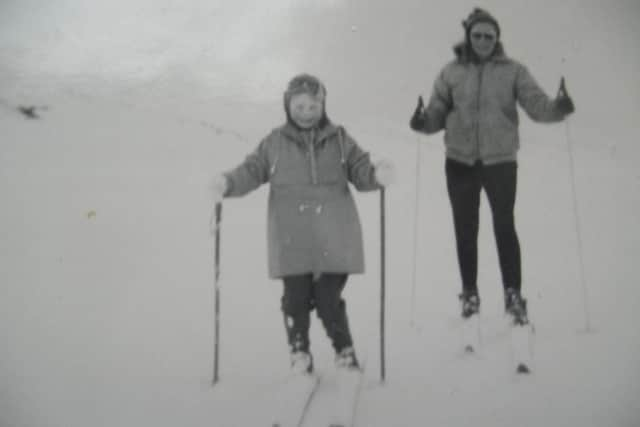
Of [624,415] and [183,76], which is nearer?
[624,415]

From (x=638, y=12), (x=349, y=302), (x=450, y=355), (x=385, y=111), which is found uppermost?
(x=638, y=12)

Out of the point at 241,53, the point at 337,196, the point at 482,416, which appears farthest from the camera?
the point at 241,53

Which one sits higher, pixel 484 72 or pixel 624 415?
pixel 484 72

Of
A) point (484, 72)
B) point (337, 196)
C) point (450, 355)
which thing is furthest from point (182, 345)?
point (484, 72)

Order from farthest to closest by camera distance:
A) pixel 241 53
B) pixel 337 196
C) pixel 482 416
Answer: pixel 241 53 → pixel 337 196 → pixel 482 416

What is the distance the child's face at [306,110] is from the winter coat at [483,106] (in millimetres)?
245

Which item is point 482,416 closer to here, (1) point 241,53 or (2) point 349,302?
(2) point 349,302

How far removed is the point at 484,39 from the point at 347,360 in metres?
0.74

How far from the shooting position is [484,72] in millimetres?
1501

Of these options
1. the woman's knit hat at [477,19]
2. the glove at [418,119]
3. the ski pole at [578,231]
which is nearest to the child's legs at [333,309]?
the glove at [418,119]

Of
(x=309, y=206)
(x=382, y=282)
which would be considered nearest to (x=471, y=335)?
(x=382, y=282)

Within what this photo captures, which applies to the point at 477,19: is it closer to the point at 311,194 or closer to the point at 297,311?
the point at 311,194

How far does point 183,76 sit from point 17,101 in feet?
1.29

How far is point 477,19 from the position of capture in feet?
4.98
